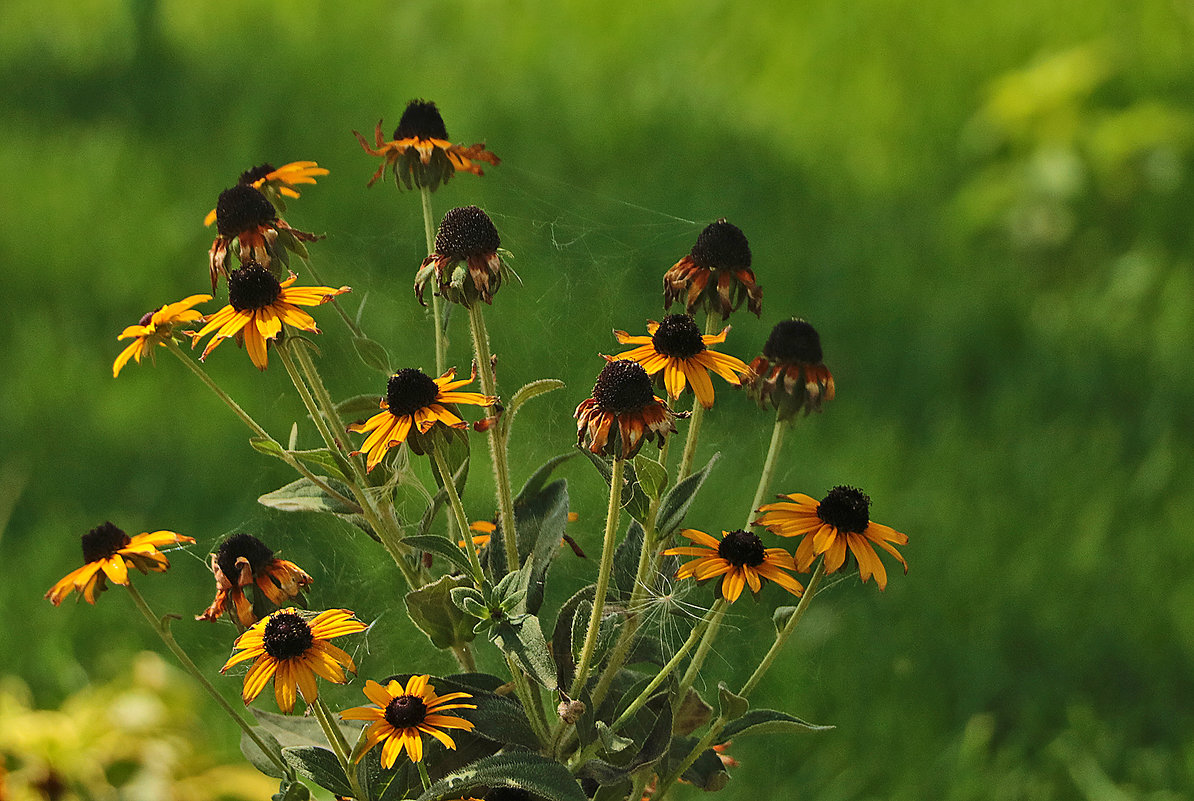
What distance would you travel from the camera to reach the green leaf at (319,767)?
737 mm

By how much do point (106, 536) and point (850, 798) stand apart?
0.94 m

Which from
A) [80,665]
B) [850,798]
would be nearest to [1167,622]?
[850,798]

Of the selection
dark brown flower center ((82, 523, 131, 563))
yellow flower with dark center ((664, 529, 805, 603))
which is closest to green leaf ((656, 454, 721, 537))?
yellow flower with dark center ((664, 529, 805, 603))

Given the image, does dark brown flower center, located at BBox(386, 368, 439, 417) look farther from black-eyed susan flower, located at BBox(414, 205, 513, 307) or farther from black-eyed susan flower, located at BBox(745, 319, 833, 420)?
black-eyed susan flower, located at BBox(745, 319, 833, 420)

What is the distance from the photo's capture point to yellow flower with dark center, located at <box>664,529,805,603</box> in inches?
27.5

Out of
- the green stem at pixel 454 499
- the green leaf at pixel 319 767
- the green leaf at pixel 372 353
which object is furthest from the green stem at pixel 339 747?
the green leaf at pixel 372 353

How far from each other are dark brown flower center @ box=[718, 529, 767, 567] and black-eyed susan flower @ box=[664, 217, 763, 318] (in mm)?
148

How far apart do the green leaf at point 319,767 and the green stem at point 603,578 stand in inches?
5.5

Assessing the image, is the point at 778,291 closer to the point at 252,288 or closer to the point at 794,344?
the point at 794,344

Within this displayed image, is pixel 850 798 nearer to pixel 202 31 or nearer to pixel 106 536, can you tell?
pixel 106 536

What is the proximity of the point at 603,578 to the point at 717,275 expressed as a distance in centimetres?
20

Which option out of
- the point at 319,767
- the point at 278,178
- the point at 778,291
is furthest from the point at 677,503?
the point at 778,291

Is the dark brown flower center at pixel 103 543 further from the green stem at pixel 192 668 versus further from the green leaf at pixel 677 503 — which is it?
the green leaf at pixel 677 503

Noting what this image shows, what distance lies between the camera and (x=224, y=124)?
2.29m
